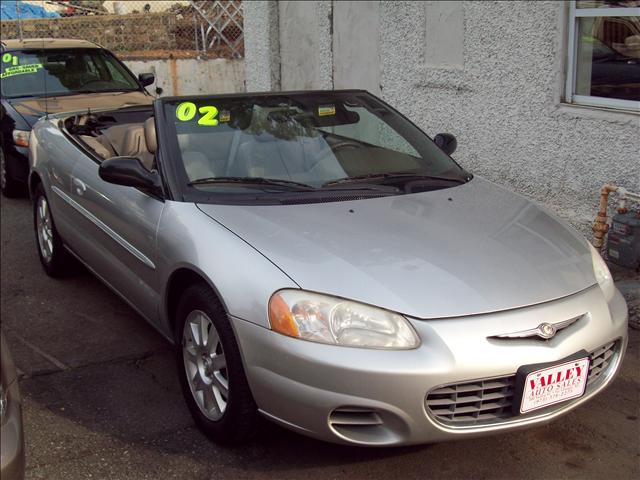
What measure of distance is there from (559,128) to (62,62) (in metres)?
5.27

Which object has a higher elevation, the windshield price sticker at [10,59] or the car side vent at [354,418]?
the windshield price sticker at [10,59]

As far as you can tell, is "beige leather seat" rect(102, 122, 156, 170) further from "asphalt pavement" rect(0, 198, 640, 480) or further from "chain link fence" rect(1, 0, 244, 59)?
"chain link fence" rect(1, 0, 244, 59)

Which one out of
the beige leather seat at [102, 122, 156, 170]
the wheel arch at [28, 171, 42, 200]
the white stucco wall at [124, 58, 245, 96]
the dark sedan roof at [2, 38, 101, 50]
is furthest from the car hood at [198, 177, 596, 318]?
the white stucco wall at [124, 58, 245, 96]

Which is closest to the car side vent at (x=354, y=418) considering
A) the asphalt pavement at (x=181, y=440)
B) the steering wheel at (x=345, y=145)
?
the asphalt pavement at (x=181, y=440)

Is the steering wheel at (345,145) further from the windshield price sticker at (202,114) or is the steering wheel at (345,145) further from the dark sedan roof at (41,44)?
the dark sedan roof at (41,44)

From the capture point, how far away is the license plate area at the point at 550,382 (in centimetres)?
273

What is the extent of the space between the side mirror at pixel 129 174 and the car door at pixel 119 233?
0.25 ft

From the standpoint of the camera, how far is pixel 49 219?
5.43m

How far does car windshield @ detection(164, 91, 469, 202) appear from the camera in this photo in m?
3.72

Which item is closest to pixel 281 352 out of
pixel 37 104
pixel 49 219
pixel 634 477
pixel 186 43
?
pixel 634 477

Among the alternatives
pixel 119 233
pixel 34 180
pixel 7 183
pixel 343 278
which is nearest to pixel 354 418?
pixel 343 278

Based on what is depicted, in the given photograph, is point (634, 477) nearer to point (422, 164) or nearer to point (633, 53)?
point (422, 164)

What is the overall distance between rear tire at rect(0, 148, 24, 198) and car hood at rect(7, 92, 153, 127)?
504 mm

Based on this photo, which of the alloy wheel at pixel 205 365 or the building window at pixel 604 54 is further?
the building window at pixel 604 54
